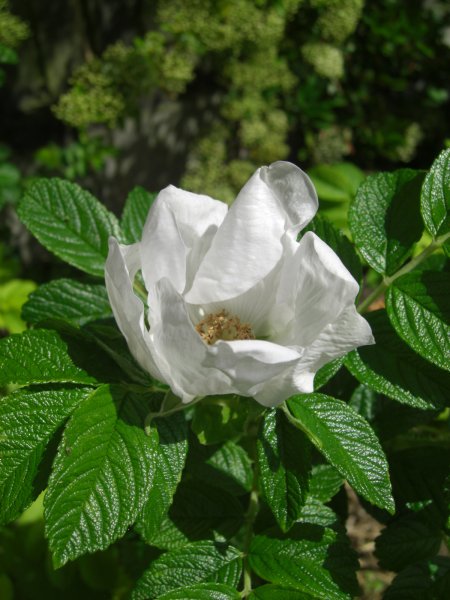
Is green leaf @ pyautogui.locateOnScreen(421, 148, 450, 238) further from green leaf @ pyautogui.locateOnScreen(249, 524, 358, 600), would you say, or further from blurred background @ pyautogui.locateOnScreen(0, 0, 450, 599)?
blurred background @ pyautogui.locateOnScreen(0, 0, 450, 599)

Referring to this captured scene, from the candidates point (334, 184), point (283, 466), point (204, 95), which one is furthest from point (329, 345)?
point (204, 95)

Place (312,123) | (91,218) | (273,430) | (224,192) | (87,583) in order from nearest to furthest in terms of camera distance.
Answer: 1. (273,430)
2. (91,218)
3. (87,583)
4. (224,192)
5. (312,123)

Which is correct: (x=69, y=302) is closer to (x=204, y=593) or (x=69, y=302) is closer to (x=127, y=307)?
(x=127, y=307)

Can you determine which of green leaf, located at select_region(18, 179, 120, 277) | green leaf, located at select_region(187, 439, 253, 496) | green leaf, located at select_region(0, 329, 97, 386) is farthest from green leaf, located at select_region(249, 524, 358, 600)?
green leaf, located at select_region(18, 179, 120, 277)

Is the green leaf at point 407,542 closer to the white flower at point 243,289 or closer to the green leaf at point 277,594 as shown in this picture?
the green leaf at point 277,594

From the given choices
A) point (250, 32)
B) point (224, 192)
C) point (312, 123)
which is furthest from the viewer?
point (312, 123)

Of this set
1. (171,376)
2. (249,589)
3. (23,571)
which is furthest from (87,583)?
(171,376)

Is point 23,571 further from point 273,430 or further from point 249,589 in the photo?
point 273,430
